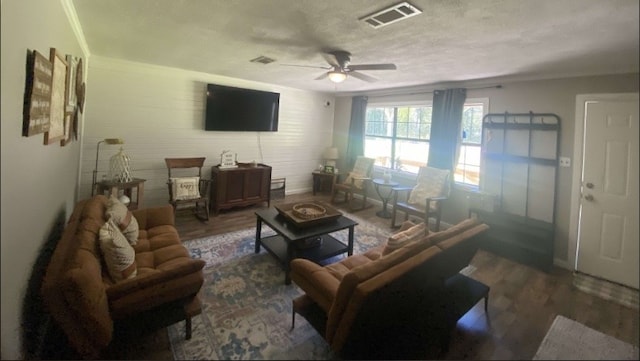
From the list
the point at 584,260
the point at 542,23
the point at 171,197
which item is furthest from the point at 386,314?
the point at 171,197

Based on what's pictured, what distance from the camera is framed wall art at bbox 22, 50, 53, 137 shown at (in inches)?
43.4

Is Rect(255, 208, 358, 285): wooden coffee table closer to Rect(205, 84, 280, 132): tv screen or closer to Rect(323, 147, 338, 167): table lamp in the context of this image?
Rect(205, 84, 280, 132): tv screen

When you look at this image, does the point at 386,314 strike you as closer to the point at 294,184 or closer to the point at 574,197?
the point at 574,197

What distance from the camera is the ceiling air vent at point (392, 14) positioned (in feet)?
5.17

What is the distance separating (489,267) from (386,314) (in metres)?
0.54

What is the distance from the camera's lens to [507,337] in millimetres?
744

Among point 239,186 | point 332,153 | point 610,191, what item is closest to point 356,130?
point 332,153

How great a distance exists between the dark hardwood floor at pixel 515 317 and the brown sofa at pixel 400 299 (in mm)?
63

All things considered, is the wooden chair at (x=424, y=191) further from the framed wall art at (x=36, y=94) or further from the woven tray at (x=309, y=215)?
the framed wall art at (x=36, y=94)

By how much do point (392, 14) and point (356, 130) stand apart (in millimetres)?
3592

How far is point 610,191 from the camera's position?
64cm

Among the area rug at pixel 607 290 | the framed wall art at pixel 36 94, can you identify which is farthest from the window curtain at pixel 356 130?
the area rug at pixel 607 290

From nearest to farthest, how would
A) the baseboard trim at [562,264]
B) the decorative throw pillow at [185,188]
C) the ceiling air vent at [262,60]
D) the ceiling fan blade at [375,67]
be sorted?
the baseboard trim at [562,264] < the ceiling fan blade at [375,67] < the ceiling air vent at [262,60] < the decorative throw pillow at [185,188]

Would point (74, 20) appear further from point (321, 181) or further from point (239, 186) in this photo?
point (321, 181)
